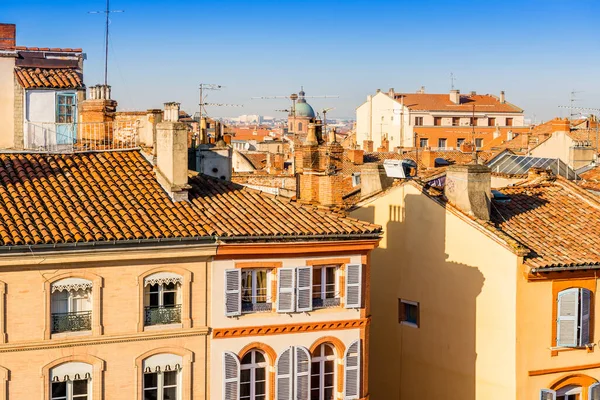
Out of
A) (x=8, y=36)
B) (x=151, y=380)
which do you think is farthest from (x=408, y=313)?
(x=8, y=36)

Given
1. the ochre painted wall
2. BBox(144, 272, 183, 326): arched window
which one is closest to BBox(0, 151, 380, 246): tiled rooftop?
BBox(144, 272, 183, 326): arched window

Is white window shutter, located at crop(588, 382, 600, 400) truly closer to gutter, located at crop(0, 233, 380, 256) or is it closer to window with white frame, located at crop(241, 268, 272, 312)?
gutter, located at crop(0, 233, 380, 256)

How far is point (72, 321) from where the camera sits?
2442cm

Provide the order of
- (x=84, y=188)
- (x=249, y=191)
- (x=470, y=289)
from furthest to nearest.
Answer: (x=470, y=289) → (x=249, y=191) → (x=84, y=188)

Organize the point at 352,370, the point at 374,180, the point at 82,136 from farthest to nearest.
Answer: the point at 374,180 → the point at 82,136 → the point at 352,370

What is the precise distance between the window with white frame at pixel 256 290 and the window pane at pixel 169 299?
1.97 meters

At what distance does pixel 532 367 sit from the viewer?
30062 mm

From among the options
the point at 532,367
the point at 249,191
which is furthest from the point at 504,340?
the point at 249,191

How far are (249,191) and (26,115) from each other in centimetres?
842

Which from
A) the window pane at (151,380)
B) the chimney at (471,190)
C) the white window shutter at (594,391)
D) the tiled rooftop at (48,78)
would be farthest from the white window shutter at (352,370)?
the tiled rooftop at (48,78)

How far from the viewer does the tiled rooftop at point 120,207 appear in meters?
24.2

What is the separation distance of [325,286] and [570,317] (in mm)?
8347

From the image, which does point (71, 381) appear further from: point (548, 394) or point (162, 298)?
point (548, 394)

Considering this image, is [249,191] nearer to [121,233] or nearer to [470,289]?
[121,233]
